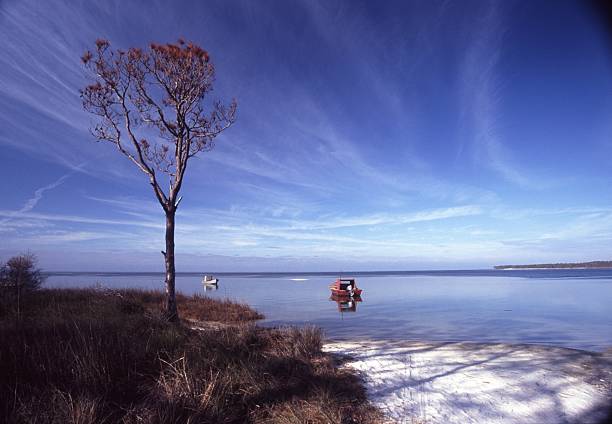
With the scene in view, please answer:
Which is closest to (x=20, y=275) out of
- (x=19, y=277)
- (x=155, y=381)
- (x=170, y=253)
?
(x=19, y=277)

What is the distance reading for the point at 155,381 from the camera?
5.12m

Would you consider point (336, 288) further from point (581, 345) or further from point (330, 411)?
point (330, 411)

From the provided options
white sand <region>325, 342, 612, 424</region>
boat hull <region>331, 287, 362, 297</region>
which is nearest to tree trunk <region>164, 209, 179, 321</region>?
white sand <region>325, 342, 612, 424</region>

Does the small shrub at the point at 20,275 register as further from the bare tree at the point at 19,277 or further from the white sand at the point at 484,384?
the white sand at the point at 484,384

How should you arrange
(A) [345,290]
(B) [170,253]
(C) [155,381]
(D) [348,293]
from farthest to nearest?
(A) [345,290]
(D) [348,293]
(B) [170,253]
(C) [155,381]

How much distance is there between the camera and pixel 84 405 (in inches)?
154

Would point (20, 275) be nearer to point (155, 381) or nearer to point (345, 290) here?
point (155, 381)

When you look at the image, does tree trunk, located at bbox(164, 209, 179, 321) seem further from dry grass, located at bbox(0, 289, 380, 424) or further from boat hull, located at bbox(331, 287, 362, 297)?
boat hull, located at bbox(331, 287, 362, 297)

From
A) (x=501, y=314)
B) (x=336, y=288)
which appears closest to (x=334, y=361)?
(x=501, y=314)

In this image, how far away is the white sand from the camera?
4949mm

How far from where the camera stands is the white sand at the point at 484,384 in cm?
495

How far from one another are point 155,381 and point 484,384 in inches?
221

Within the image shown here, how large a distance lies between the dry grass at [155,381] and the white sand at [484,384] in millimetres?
673

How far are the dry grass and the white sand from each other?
0.67 metres
